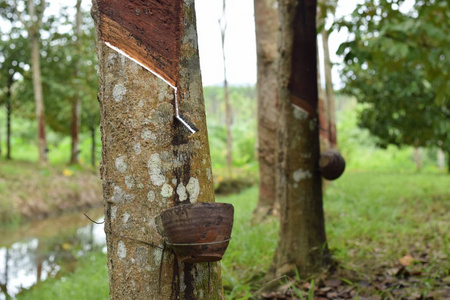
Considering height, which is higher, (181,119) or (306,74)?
(306,74)

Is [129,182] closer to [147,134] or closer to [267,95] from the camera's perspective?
[147,134]

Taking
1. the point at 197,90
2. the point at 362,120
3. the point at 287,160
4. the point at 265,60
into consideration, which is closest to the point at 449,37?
the point at 265,60

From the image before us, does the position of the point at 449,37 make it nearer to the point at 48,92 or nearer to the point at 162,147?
the point at 162,147

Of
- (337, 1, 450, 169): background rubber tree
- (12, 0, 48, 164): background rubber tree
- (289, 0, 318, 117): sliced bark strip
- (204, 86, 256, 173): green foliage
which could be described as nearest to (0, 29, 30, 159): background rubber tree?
(12, 0, 48, 164): background rubber tree

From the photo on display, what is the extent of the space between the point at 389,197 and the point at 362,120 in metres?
7.37

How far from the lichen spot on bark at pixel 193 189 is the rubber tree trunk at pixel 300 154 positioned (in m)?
1.70

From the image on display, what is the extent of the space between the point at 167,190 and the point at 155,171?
76 millimetres

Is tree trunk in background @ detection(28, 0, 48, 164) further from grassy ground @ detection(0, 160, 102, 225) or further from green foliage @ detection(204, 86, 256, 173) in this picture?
green foliage @ detection(204, 86, 256, 173)

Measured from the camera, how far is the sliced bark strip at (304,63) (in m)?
3.26

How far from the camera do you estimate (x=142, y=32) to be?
158 centimetres

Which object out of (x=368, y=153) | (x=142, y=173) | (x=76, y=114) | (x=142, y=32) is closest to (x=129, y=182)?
(x=142, y=173)

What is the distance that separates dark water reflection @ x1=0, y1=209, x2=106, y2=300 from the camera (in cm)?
597

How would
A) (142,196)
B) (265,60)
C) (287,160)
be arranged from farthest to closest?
(265,60)
(287,160)
(142,196)

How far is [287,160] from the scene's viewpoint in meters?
3.26
